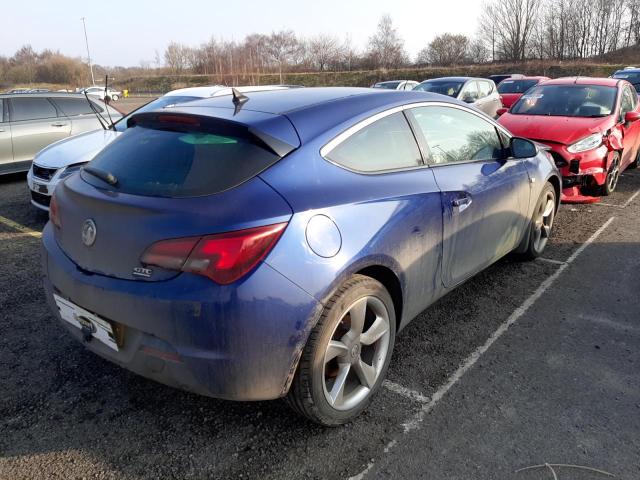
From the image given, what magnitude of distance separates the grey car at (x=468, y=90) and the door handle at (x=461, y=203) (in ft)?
33.2

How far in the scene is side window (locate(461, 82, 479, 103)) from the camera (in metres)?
12.7

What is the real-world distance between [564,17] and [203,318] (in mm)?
78667

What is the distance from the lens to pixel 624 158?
24.1 ft

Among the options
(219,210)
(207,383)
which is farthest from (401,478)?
(219,210)

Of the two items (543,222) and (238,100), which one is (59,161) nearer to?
(238,100)

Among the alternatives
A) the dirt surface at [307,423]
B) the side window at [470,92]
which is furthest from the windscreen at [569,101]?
the side window at [470,92]

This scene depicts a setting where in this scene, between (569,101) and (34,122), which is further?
(34,122)

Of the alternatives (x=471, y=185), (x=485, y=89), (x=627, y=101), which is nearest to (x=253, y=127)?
(x=471, y=185)

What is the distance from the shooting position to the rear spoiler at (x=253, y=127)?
227 centimetres

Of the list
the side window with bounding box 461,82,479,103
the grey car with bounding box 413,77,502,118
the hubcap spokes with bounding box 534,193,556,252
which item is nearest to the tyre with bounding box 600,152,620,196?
the hubcap spokes with bounding box 534,193,556,252

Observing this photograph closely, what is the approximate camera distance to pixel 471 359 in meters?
3.07

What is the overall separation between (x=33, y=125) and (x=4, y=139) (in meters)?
0.53

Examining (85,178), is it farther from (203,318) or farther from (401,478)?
(401,478)

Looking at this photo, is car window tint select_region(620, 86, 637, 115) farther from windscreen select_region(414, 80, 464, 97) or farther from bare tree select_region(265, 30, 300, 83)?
bare tree select_region(265, 30, 300, 83)
